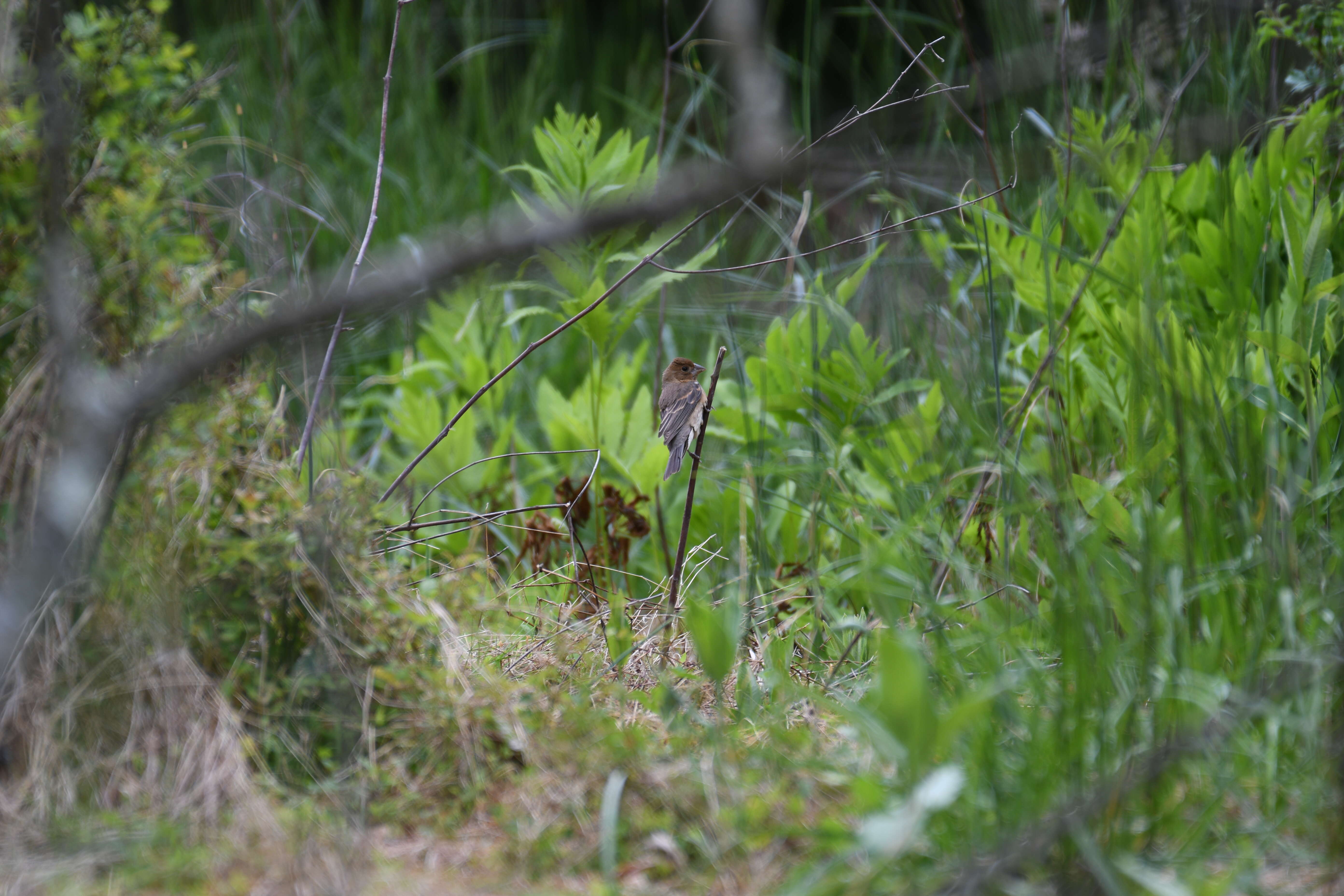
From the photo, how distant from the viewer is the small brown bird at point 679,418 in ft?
9.37

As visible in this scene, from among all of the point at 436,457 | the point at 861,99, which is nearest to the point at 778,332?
the point at 436,457

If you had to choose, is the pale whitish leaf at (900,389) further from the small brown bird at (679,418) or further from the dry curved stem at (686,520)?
the dry curved stem at (686,520)

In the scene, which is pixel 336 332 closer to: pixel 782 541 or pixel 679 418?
pixel 679 418

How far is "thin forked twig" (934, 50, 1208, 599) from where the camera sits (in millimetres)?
2021

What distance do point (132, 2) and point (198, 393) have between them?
0.92 m

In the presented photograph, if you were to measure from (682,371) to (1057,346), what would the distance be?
165 centimetres

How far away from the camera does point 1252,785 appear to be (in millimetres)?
1253

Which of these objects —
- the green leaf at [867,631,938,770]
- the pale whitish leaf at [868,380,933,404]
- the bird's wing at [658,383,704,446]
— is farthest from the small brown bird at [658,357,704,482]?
the green leaf at [867,631,938,770]

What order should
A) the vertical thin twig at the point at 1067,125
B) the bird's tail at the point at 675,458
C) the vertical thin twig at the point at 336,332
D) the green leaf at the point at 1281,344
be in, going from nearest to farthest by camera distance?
the vertical thin twig at the point at 336,332
the green leaf at the point at 1281,344
the vertical thin twig at the point at 1067,125
the bird's tail at the point at 675,458

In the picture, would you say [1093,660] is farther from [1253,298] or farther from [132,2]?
[132,2]

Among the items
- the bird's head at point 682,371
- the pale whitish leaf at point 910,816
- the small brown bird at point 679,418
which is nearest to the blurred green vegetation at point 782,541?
the pale whitish leaf at point 910,816

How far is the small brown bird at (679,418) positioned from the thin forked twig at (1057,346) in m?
0.79

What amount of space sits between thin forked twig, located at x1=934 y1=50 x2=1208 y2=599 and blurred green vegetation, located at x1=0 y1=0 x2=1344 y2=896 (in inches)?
1.3

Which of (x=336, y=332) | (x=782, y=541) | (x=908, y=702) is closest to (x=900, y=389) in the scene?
(x=782, y=541)
